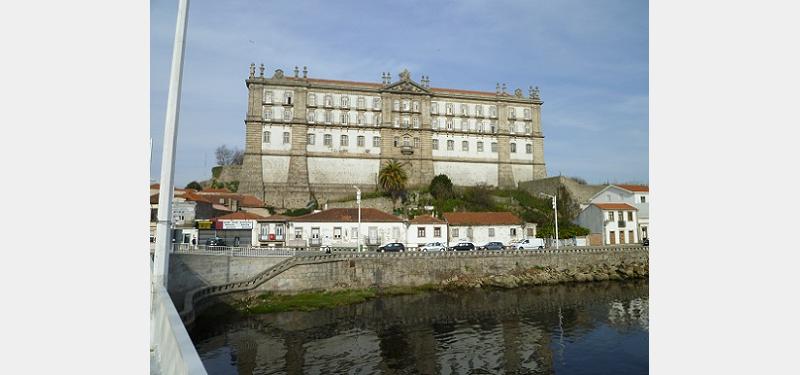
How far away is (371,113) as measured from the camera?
45812mm

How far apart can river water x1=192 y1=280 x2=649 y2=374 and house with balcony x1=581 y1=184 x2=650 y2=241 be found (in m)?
11.8

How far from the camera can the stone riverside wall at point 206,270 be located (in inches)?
755

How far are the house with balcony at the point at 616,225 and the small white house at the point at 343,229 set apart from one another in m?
14.2

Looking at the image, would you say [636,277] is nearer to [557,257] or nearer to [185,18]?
[557,257]

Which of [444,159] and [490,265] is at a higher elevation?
[444,159]

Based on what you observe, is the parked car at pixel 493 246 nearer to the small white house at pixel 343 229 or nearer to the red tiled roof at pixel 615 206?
the small white house at pixel 343 229

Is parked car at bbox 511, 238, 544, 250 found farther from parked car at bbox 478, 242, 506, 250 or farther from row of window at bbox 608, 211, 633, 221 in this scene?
row of window at bbox 608, 211, 633, 221

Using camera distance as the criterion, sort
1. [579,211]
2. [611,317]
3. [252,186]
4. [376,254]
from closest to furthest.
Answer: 1. [611,317]
2. [376,254]
3. [579,211]
4. [252,186]

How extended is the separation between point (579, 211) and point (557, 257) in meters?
11.1

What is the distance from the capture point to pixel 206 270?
71.9 ft

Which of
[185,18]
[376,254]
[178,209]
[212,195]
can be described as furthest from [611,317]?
[212,195]

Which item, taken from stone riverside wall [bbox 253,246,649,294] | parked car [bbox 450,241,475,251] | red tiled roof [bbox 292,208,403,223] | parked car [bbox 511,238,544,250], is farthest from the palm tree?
stone riverside wall [bbox 253,246,649,294]

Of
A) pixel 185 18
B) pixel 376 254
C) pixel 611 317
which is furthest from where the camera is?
pixel 376 254

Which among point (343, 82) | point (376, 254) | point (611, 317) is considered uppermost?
point (343, 82)
